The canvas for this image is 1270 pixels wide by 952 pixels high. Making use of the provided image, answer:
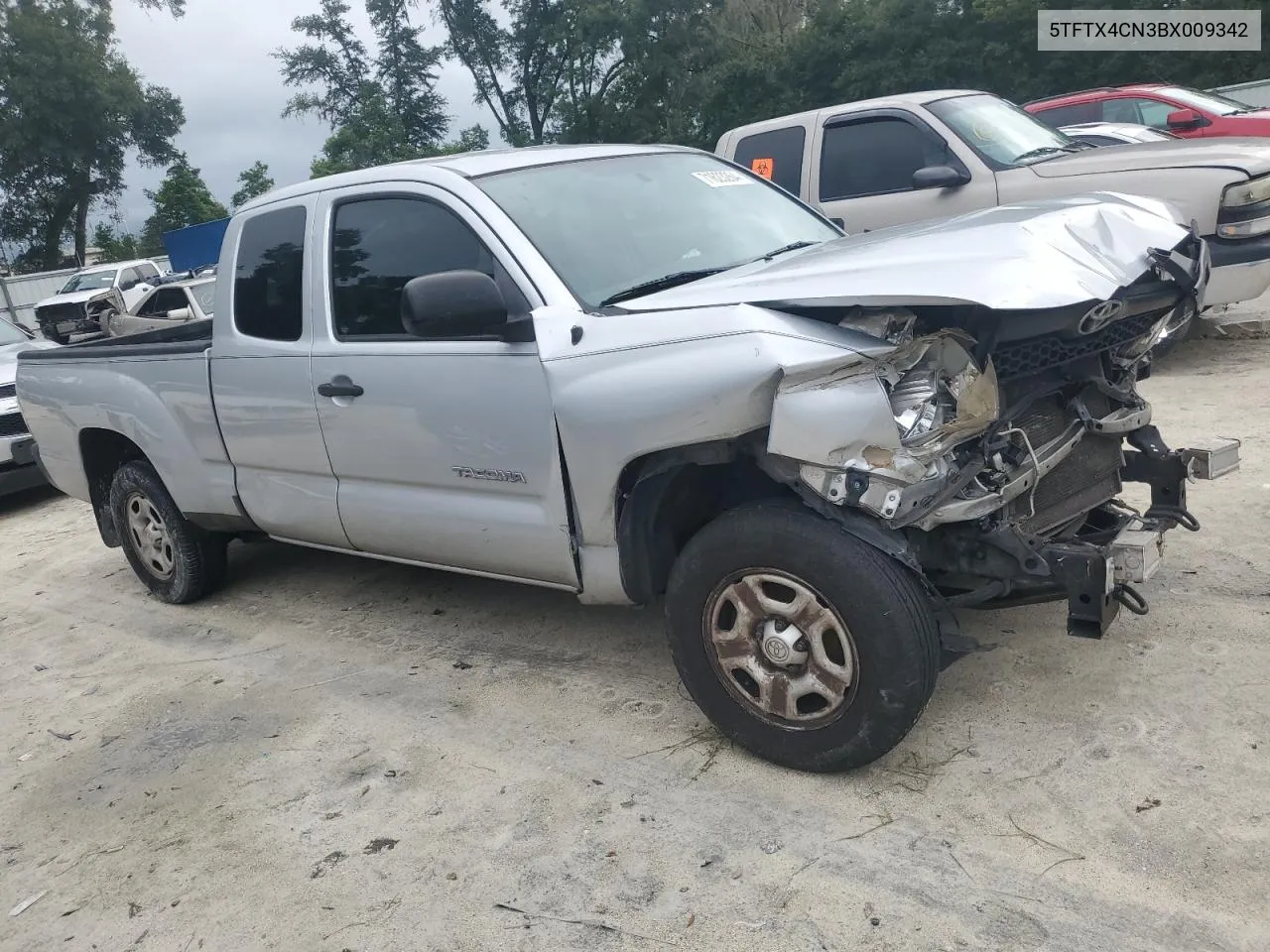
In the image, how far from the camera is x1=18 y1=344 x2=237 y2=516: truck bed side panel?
489 cm

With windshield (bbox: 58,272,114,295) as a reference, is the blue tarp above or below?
above

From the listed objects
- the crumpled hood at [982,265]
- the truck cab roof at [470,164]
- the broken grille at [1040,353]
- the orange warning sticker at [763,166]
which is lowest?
the broken grille at [1040,353]

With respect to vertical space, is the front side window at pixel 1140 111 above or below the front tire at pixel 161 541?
above

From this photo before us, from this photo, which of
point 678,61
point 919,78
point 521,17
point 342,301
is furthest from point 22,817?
point 521,17

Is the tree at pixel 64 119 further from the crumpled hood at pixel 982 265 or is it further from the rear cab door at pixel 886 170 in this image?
the crumpled hood at pixel 982 265

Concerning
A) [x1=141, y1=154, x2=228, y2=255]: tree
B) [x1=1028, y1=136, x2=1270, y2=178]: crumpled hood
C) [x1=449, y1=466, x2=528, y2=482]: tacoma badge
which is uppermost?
[x1=141, y1=154, x2=228, y2=255]: tree

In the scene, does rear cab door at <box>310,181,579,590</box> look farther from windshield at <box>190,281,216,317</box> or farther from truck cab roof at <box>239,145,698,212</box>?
windshield at <box>190,281,216,317</box>

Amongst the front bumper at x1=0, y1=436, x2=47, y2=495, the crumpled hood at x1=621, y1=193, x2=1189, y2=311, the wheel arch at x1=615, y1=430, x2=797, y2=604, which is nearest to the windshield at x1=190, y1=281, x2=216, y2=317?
the front bumper at x1=0, y1=436, x2=47, y2=495

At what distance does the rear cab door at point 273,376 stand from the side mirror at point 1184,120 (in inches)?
329

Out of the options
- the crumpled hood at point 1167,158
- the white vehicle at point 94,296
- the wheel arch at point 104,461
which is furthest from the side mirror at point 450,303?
the white vehicle at point 94,296

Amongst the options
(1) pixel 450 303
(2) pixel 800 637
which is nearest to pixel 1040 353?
(2) pixel 800 637

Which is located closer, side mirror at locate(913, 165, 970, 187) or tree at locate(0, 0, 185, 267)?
side mirror at locate(913, 165, 970, 187)

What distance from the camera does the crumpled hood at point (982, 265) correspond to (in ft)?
8.87

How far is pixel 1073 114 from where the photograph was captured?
11234 mm
